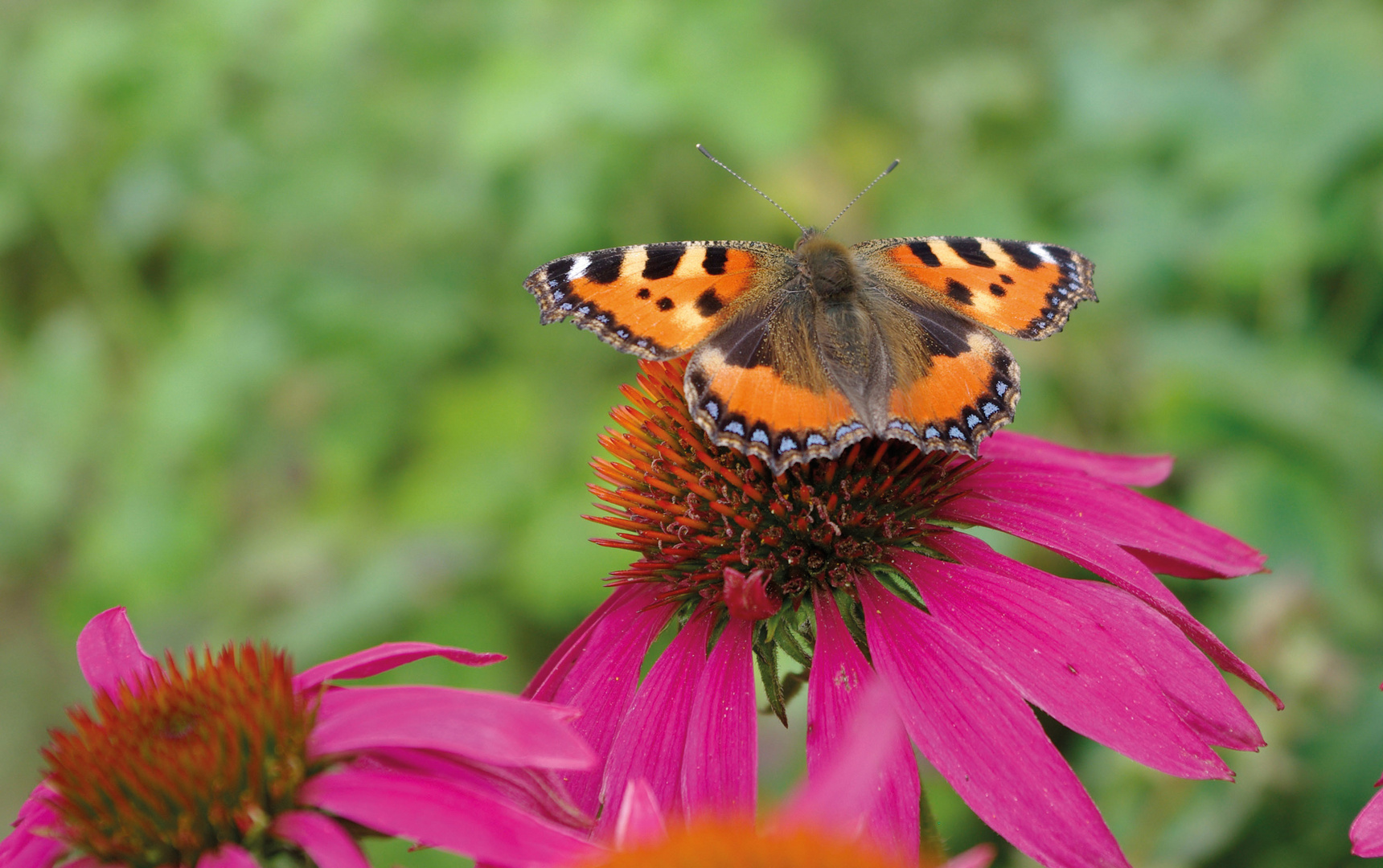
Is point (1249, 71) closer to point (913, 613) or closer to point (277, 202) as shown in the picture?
point (277, 202)

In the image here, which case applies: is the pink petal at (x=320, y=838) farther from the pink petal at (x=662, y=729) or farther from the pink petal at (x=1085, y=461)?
the pink petal at (x=1085, y=461)

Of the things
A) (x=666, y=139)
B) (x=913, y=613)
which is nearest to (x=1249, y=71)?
(x=666, y=139)

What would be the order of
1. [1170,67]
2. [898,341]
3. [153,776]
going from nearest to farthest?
[153,776] → [898,341] → [1170,67]

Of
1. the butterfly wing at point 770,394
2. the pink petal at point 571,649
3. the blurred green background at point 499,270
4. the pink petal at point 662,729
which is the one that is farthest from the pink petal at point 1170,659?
the blurred green background at point 499,270

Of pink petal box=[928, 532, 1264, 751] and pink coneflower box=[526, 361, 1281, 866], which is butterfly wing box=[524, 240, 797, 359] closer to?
pink coneflower box=[526, 361, 1281, 866]

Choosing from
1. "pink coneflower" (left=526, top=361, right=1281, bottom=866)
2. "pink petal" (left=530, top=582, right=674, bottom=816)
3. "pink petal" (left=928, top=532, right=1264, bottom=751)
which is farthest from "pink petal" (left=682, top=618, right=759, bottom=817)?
"pink petal" (left=928, top=532, right=1264, bottom=751)
